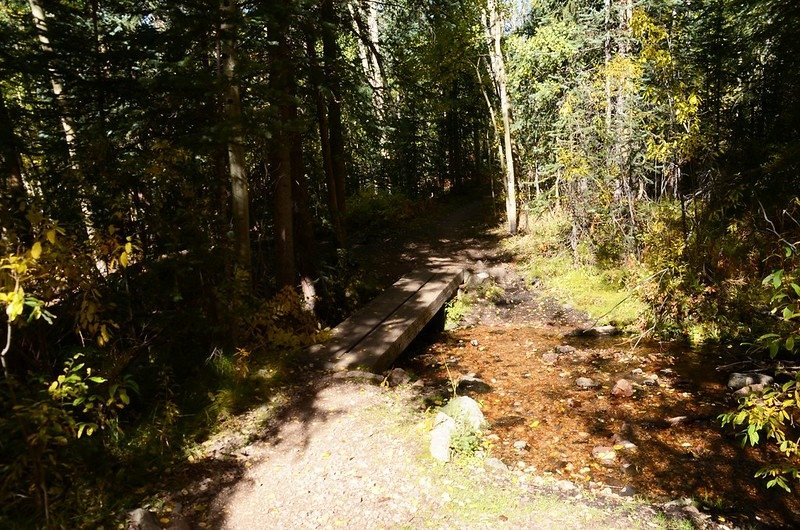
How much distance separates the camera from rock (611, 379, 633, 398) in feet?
22.9

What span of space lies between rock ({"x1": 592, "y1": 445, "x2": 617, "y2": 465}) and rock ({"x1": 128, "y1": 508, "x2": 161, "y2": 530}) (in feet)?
15.3

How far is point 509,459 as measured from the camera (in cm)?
542

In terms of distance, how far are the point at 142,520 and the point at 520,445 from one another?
4098 millimetres

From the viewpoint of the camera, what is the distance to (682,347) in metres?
8.47

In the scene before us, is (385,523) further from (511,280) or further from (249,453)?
(511,280)

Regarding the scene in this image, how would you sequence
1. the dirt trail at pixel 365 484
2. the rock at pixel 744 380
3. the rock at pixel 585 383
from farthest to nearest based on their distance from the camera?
the rock at pixel 585 383 → the rock at pixel 744 380 → the dirt trail at pixel 365 484

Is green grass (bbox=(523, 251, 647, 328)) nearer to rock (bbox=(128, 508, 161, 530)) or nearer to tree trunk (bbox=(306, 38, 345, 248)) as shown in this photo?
tree trunk (bbox=(306, 38, 345, 248))

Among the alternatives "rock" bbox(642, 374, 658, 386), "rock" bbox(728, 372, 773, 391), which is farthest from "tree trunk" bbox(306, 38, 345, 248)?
"rock" bbox(728, 372, 773, 391)

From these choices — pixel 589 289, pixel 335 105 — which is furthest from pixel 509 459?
pixel 335 105

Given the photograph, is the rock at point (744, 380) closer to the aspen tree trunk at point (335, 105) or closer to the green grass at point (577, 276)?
the green grass at point (577, 276)

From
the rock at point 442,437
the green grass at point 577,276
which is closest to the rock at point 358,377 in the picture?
the rock at point 442,437

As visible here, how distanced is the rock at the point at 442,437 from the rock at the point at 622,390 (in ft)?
10.4

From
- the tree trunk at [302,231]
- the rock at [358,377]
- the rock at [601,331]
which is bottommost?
the rock at [601,331]

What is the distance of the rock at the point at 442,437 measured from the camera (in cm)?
498
